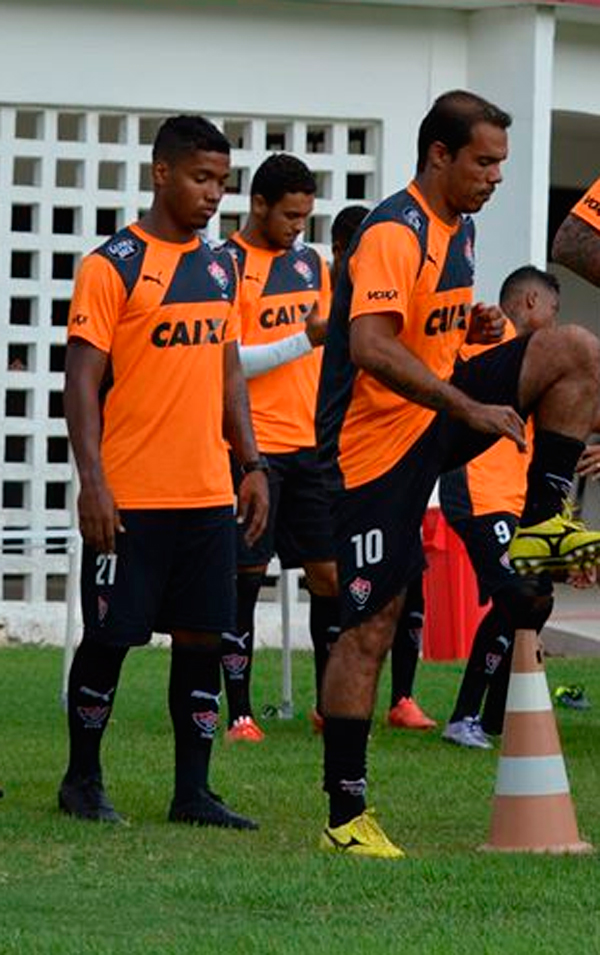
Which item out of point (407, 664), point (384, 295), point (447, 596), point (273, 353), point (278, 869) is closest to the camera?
point (278, 869)

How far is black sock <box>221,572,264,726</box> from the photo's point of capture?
11.4 m

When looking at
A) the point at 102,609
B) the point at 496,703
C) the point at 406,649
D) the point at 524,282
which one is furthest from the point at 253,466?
the point at 406,649

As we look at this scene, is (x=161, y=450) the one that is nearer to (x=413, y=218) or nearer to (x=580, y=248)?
(x=413, y=218)

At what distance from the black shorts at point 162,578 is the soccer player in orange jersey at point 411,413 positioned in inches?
24.2

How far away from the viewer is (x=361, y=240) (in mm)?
8008

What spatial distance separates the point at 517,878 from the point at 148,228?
2357mm

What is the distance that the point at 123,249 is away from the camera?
27.9 feet

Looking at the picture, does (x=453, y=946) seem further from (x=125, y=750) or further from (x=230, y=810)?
(x=125, y=750)

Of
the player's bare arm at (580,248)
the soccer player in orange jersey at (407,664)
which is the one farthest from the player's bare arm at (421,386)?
the soccer player in orange jersey at (407,664)

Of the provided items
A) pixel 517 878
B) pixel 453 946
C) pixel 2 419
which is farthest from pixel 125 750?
pixel 2 419

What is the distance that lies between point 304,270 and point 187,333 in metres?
3.04

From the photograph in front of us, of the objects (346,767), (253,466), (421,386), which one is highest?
(421,386)

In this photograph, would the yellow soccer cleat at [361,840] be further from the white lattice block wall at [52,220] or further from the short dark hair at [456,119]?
the white lattice block wall at [52,220]

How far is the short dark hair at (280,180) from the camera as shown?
36.6ft
